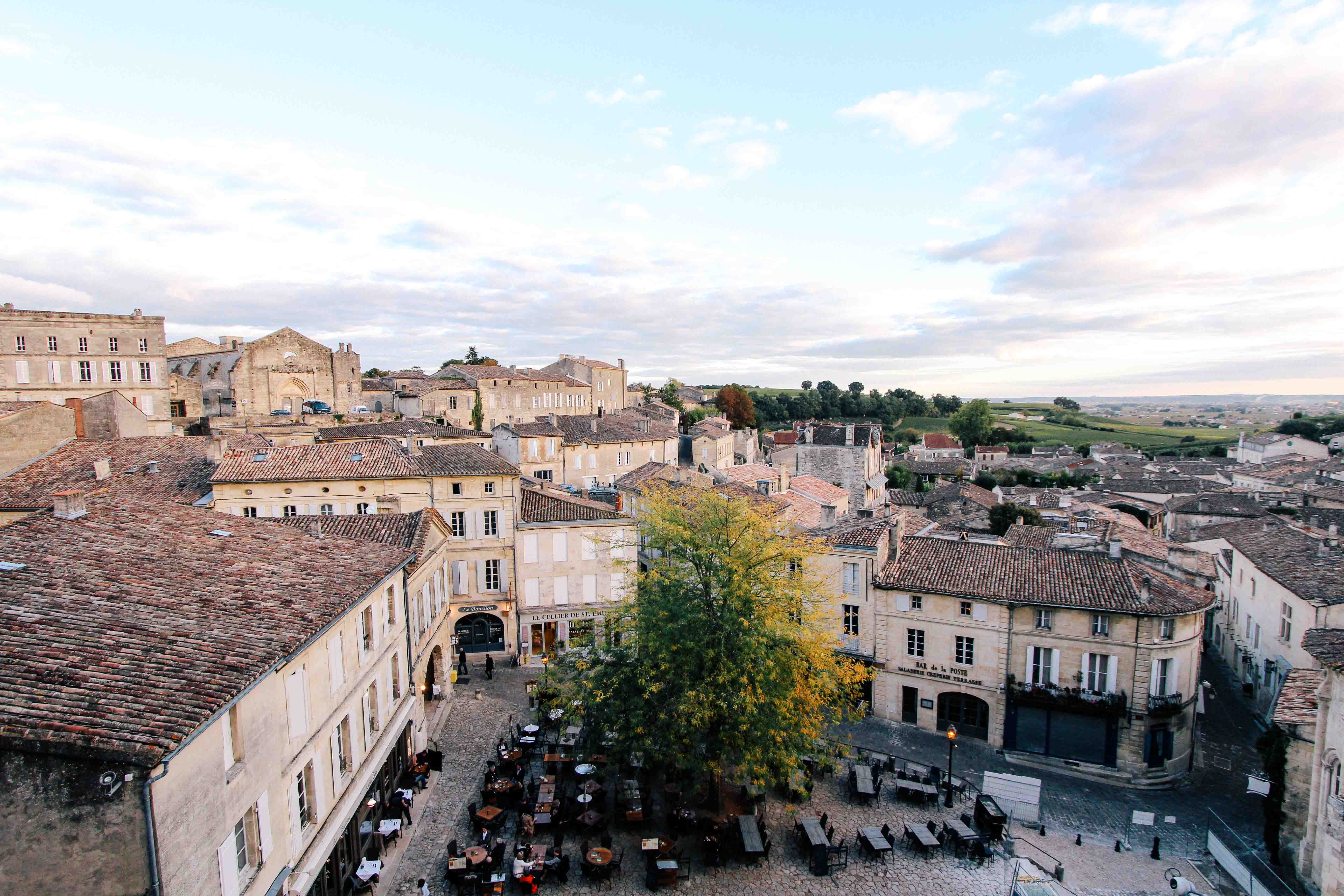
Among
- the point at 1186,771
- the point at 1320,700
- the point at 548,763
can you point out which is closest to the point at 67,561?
the point at 548,763

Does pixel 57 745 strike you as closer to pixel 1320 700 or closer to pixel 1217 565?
pixel 1320 700

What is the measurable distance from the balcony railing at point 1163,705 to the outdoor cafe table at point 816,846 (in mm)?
13105

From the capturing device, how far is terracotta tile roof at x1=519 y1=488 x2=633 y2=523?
31328 mm

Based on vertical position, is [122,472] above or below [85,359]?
below

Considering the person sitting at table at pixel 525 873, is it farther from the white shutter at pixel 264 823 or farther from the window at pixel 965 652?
the window at pixel 965 652

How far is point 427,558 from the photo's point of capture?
23.7 m

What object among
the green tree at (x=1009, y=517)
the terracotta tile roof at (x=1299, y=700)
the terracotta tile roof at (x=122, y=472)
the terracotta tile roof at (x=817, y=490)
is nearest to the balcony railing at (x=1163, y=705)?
the terracotta tile roof at (x=1299, y=700)


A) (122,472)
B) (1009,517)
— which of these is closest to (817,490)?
(1009,517)

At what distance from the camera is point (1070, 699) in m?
24.3

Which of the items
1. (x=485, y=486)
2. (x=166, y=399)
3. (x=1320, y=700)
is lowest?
A: (x=1320, y=700)

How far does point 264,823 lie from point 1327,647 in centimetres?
2175

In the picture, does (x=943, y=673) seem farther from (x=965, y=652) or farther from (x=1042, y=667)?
(x=1042, y=667)

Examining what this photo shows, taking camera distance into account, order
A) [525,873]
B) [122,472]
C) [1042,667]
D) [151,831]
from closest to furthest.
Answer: [151,831]
[525,873]
[1042,667]
[122,472]

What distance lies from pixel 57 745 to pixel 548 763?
1566cm
